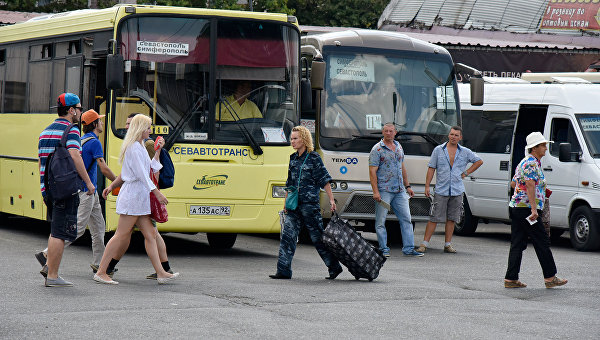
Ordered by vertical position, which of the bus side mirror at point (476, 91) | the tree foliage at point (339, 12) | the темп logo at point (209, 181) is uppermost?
the tree foliage at point (339, 12)

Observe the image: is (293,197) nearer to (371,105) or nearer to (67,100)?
(67,100)

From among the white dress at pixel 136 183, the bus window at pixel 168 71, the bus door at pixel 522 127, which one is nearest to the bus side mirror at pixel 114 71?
the bus window at pixel 168 71

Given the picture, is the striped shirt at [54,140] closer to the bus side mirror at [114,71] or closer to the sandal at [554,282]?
the bus side mirror at [114,71]

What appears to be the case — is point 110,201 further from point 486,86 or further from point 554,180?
point 486,86

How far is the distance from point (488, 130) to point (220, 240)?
5.96m

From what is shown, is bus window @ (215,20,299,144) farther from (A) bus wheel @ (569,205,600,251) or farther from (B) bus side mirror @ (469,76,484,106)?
(A) bus wheel @ (569,205,600,251)

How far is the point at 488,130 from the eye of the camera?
1909 centimetres

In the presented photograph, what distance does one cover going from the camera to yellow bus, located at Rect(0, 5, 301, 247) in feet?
43.5

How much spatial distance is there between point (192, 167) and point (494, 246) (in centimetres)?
622

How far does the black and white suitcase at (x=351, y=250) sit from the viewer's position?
11.5 metres

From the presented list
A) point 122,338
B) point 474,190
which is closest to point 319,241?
point 122,338

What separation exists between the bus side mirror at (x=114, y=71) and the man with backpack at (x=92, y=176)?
1305 millimetres

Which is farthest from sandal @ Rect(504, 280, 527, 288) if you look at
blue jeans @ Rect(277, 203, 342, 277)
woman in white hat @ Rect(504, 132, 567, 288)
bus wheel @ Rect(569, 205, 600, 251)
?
bus wheel @ Rect(569, 205, 600, 251)

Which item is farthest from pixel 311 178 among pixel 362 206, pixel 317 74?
pixel 362 206
